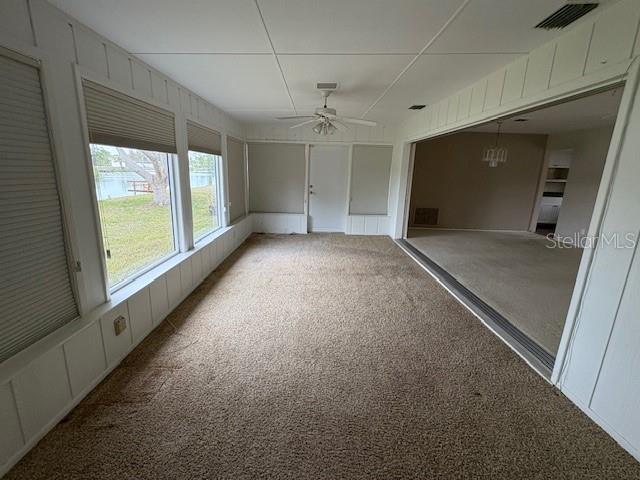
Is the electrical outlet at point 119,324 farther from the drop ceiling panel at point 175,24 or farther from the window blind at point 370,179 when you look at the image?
the window blind at point 370,179

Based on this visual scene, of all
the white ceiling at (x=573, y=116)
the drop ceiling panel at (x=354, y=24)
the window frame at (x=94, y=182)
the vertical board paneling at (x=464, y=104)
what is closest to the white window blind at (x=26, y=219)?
the window frame at (x=94, y=182)

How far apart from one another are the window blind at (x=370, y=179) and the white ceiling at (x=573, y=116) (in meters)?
1.93

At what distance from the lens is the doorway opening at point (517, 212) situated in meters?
3.00

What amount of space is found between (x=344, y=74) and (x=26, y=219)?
263 cm

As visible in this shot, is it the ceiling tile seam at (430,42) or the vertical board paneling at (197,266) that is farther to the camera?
the vertical board paneling at (197,266)

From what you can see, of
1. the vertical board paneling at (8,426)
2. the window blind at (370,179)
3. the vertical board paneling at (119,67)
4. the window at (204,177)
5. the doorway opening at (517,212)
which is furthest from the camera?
the window blind at (370,179)

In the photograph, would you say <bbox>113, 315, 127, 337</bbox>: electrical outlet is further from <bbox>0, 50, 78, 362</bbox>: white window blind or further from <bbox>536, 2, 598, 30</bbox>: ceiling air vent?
<bbox>536, 2, 598, 30</bbox>: ceiling air vent

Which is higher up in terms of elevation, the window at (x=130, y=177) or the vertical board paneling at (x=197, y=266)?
the window at (x=130, y=177)

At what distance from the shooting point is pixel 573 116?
14.4ft

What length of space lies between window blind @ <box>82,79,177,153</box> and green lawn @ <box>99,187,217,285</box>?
18.1 inches

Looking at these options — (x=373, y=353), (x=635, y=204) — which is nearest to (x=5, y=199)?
(x=373, y=353)

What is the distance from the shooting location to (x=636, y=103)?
1399 mm

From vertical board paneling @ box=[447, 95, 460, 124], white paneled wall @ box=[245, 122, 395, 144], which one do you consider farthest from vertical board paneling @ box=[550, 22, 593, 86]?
white paneled wall @ box=[245, 122, 395, 144]

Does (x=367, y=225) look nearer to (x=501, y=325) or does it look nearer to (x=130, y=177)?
(x=501, y=325)
